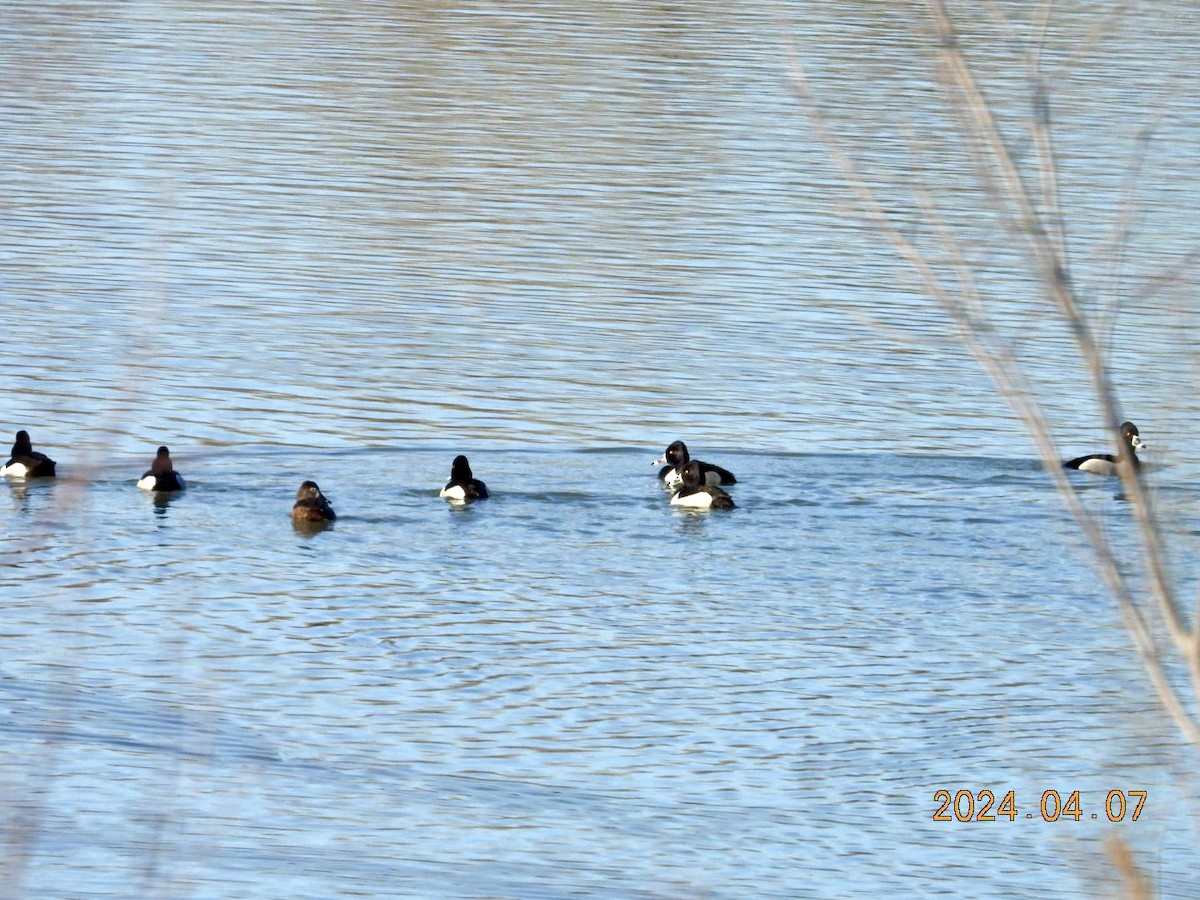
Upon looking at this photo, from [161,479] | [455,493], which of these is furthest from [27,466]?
[455,493]

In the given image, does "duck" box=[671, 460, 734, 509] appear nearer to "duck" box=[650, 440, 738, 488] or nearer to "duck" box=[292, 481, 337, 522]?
"duck" box=[650, 440, 738, 488]

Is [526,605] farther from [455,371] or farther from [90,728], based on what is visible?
[455,371]

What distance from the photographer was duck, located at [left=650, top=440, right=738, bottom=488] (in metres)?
16.0

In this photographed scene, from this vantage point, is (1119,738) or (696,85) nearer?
(1119,738)

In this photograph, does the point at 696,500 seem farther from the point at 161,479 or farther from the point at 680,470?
the point at 161,479

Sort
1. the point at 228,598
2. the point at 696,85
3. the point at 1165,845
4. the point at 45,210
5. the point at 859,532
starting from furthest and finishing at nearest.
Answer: the point at 696,85 → the point at 45,210 → the point at 859,532 → the point at 228,598 → the point at 1165,845

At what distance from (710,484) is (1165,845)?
6260 mm

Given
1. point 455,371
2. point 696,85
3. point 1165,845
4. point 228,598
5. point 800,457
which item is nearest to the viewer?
point 1165,845

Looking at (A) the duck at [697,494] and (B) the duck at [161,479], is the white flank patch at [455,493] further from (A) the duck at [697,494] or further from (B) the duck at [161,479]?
(B) the duck at [161,479]

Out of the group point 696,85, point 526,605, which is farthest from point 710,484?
point 696,85

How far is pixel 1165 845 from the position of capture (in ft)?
33.9
